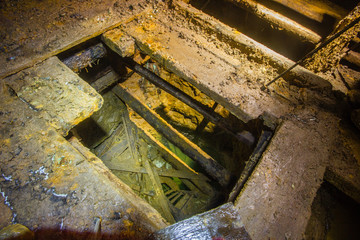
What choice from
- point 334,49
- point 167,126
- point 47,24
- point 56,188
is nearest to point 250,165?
point 167,126

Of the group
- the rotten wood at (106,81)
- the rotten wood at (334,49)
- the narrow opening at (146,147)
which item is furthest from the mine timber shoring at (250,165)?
the rotten wood at (106,81)

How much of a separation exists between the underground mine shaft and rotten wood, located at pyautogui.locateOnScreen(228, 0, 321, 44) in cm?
2

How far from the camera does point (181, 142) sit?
2826 mm

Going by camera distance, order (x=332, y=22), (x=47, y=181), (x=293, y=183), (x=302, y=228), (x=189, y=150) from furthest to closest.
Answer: (x=332, y=22), (x=189, y=150), (x=293, y=183), (x=302, y=228), (x=47, y=181)

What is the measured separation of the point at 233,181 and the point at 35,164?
2.28 meters

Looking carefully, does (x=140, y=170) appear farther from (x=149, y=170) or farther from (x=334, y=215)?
(x=334, y=215)

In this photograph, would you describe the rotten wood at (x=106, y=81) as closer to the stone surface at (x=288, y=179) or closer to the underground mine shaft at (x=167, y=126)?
the underground mine shaft at (x=167, y=126)

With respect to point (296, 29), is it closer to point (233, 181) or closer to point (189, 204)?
point (233, 181)

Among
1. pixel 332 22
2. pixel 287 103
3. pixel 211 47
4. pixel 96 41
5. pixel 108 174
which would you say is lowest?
pixel 108 174

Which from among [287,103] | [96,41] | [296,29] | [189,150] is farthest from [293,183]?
[96,41]

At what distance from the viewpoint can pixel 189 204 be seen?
3.19 m

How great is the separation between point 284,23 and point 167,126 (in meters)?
2.61

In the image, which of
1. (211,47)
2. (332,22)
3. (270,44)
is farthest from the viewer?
(270,44)

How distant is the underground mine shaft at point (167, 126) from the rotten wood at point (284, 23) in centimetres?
2
